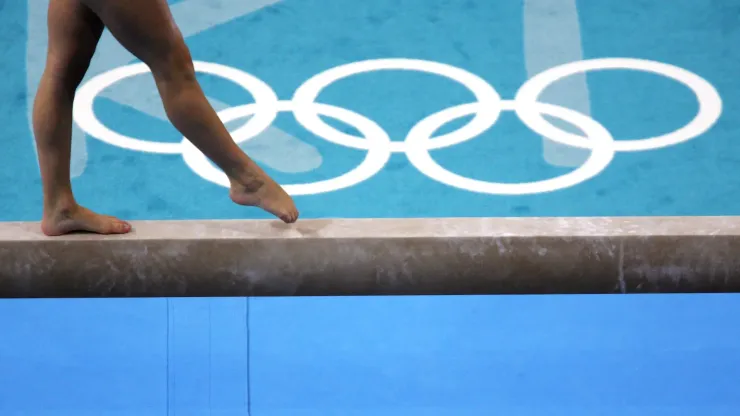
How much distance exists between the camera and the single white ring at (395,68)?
3125 mm

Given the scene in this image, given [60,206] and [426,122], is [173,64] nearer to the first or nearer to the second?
[60,206]

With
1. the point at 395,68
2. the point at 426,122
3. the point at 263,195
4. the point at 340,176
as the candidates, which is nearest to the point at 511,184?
the point at 426,122

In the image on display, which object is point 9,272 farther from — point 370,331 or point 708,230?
point 708,230

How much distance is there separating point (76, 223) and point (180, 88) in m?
0.33

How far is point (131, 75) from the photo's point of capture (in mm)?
3480

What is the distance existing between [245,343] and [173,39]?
1013 mm

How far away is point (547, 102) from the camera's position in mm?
3250

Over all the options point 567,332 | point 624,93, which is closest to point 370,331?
point 567,332

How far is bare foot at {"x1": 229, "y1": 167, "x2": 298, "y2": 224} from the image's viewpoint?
1660 mm

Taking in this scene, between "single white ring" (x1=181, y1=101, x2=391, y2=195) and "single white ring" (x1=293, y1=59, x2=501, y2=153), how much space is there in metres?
0.04

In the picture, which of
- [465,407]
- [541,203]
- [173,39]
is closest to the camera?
[173,39]

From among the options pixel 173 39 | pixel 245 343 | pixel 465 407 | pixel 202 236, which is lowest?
pixel 245 343

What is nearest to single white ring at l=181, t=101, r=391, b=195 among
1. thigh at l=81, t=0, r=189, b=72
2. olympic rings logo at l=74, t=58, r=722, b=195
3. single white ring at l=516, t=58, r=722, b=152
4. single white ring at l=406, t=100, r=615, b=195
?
olympic rings logo at l=74, t=58, r=722, b=195

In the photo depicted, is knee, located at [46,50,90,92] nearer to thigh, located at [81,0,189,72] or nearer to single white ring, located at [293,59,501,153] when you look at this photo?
thigh, located at [81,0,189,72]
